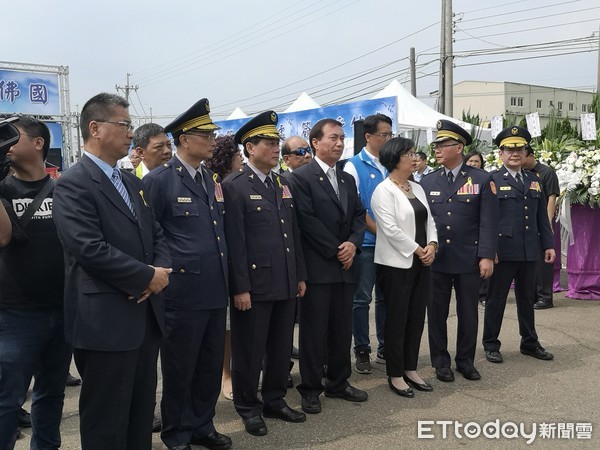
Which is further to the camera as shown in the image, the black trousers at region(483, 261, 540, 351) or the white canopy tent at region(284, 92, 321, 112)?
the white canopy tent at region(284, 92, 321, 112)

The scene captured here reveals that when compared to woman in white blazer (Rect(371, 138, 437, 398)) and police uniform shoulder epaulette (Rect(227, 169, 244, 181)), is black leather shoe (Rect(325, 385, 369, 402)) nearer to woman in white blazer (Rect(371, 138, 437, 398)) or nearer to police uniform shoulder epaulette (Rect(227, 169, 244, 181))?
woman in white blazer (Rect(371, 138, 437, 398))

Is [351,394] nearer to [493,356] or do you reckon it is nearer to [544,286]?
[493,356]

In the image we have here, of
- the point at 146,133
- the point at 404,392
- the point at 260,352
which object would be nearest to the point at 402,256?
the point at 404,392

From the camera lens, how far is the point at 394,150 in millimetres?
4453

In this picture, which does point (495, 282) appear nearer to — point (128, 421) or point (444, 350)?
point (444, 350)

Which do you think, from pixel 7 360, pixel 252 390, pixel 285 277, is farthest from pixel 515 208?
pixel 7 360

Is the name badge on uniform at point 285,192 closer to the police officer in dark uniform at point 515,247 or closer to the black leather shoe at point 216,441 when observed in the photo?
the black leather shoe at point 216,441

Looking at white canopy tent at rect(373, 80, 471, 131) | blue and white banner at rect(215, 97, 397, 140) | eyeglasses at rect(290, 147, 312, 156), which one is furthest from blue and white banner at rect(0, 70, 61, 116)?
eyeglasses at rect(290, 147, 312, 156)

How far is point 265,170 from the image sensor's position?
156 inches

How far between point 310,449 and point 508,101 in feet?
178

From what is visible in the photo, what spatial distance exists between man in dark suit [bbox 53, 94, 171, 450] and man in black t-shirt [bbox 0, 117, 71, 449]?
40 centimetres

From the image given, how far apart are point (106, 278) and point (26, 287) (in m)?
0.67

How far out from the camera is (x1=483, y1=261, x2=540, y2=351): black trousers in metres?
5.33

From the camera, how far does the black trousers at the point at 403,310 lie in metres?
4.44
